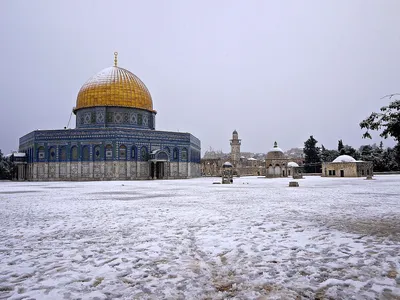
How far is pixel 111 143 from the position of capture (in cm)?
3641

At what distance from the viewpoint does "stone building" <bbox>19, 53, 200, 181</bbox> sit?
120 ft

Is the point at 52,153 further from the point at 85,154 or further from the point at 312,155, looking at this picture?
the point at 312,155

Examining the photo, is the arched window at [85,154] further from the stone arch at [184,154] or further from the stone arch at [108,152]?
the stone arch at [184,154]

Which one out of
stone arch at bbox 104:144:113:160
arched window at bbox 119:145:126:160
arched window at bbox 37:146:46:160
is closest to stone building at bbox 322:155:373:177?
arched window at bbox 119:145:126:160

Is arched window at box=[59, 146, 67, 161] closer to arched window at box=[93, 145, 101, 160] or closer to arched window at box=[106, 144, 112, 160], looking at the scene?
arched window at box=[93, 145, 101, 160]

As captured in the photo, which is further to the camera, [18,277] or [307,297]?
[18,277]

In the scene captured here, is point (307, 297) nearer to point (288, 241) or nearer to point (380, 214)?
point (288, 241)

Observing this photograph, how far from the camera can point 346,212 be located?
6.92 metres

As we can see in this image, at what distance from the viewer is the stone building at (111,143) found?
36438 millimetres

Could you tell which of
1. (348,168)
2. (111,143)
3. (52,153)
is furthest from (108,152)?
(348,168)

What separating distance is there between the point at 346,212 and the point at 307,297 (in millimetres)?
5143

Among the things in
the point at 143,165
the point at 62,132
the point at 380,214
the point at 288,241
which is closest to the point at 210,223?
the point at 288,241

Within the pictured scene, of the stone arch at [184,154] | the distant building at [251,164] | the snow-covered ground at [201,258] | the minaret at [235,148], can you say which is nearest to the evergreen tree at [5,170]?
the stone arch at [184,154]

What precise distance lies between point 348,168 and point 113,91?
113ft
